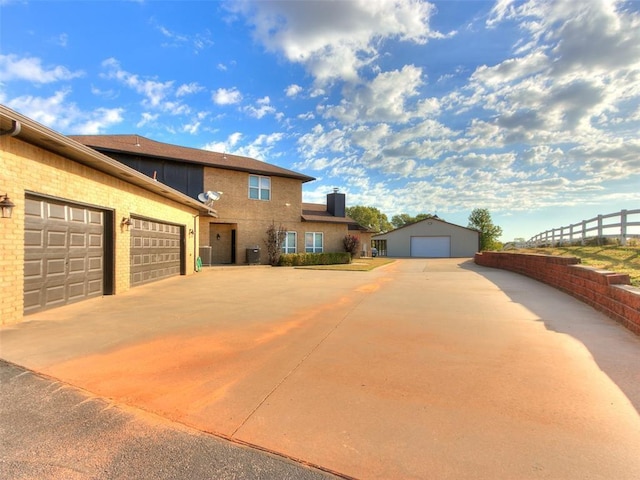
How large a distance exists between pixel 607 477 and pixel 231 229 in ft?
72.2

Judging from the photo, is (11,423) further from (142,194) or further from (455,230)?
(455,230)

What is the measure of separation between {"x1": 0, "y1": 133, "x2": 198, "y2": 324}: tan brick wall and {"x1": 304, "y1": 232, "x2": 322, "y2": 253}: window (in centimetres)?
1454

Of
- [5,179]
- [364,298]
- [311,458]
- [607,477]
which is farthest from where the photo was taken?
[364,298]

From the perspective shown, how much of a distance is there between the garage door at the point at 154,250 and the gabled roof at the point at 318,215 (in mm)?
10629

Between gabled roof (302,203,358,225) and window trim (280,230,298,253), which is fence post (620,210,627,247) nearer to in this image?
gabled roof (302,203,358,225)

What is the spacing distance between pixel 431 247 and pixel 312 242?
70.4ft

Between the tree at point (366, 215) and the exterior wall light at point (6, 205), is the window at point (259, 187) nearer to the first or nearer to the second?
the exterior wall light at point (6, 205)

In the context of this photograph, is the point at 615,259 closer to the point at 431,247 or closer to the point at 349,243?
the point at 349,243

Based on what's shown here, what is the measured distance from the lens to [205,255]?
20.2 metres

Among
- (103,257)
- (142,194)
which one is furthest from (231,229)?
(103,257)

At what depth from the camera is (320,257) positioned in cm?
2297

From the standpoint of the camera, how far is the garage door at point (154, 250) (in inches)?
464

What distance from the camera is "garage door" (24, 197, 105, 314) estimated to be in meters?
7.12

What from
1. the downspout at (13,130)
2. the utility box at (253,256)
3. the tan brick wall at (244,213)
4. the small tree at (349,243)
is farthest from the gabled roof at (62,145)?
the small tree at (349,243)
